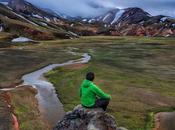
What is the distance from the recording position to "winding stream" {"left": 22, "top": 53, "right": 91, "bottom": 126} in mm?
44844

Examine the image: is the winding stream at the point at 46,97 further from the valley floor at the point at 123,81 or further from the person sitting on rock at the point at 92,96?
the person sitting on rock at the point at 92,96

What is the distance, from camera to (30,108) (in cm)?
4666

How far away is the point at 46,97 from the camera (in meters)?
54.0

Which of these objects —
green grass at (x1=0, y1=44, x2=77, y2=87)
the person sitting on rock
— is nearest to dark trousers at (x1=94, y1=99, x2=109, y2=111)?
the person sitting on rock

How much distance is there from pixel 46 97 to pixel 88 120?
25492 mm

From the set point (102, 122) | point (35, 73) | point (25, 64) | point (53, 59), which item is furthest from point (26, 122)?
point (53, 59)

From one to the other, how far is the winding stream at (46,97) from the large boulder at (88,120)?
11980 mm

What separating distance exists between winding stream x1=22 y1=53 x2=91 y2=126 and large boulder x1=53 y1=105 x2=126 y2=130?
11980 mm

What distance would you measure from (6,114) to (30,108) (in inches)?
173

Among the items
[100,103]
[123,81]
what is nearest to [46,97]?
[123,81]

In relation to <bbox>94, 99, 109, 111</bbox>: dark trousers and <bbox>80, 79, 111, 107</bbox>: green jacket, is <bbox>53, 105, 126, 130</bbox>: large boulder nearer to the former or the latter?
<bbox>94, 99, 109, 111</bbox>: dark trousers

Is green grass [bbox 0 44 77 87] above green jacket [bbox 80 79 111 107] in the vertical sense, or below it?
below

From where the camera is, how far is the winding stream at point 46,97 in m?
44.8

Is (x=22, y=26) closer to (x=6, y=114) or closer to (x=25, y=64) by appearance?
(x=25, y=64)
